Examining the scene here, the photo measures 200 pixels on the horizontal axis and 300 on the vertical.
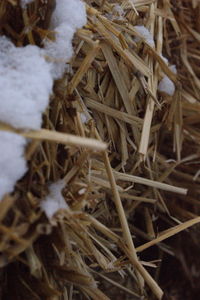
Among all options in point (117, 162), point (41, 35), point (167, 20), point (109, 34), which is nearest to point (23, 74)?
point (41, 35)

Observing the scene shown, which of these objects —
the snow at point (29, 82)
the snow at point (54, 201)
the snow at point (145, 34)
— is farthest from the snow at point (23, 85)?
the snow at point (145, 34)

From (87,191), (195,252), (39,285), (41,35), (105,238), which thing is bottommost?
(195,252)

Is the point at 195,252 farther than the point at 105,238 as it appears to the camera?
Yes

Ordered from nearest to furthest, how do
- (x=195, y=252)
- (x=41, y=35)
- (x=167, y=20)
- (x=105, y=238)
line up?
1. (x=41, y=35)
2. (x=105, y=238)
3. (x=167, y=20)
4. (x=195, y=252)

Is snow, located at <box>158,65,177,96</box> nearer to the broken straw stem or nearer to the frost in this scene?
the frost

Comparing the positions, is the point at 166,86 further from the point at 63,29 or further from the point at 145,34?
the point at 63,29

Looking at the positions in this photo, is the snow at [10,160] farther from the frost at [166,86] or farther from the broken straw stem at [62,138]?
the frost at [166,86]

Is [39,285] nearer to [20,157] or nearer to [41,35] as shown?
[20,157]
